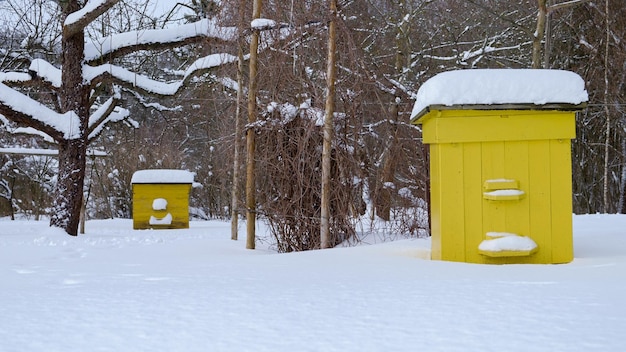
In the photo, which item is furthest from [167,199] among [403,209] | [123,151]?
[403,209]

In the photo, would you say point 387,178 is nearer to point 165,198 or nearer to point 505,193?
point 505,193

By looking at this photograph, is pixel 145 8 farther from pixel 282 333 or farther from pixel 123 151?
pixel 282 333

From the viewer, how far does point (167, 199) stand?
16.2 metres

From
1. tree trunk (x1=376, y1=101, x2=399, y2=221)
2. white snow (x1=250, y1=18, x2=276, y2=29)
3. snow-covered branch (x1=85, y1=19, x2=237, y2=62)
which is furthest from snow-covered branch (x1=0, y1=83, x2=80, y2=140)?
tree trunk (x1=376, y1=101, x2=399, y2=221)

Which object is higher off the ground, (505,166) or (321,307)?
(505,166)

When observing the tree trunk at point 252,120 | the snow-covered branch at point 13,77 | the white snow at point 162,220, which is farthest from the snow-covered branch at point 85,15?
the white snow at point 162,220

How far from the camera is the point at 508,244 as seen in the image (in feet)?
16.1

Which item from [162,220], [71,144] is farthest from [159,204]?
[71,144]

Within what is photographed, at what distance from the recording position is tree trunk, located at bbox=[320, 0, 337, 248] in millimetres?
6609

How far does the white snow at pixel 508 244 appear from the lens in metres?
4.89

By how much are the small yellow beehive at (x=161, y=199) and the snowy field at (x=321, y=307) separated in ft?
36.3

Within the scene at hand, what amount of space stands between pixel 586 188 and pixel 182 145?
1460 centimetres

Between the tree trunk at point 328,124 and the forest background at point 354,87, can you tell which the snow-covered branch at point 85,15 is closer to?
the forest background at point 354,87

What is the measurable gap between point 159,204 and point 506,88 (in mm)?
12264
